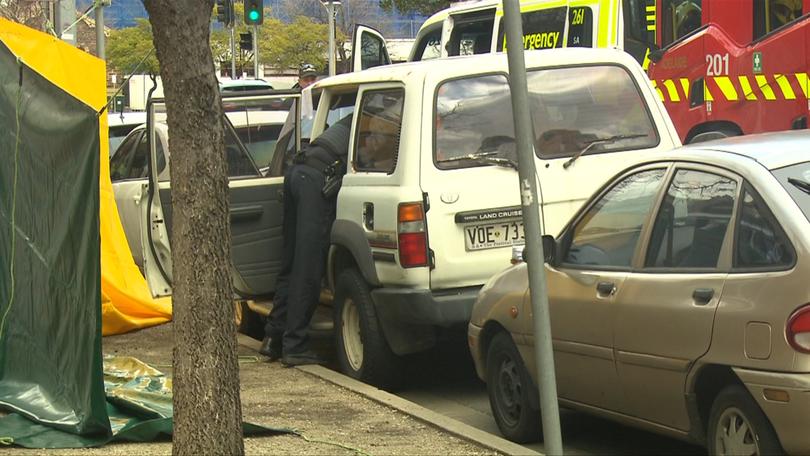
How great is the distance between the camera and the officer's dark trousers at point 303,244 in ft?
30.8

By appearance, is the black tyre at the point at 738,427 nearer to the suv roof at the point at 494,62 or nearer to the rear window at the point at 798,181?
the rear window at the point at 798,181

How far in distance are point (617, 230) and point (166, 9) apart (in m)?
2.58

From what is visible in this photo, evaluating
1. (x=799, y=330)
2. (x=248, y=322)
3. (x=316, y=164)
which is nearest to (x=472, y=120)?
(x=316, y=164)

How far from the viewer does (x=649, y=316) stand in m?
6.04

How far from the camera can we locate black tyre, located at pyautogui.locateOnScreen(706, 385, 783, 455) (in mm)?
5391

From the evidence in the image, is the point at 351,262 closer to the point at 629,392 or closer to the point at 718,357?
the point at 629,392

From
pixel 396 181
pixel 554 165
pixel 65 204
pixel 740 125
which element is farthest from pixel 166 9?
pixel 740 125

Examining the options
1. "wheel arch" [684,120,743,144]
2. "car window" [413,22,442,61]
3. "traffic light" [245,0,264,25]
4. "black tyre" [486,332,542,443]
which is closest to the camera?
"black tyre" [486,332,542,443]

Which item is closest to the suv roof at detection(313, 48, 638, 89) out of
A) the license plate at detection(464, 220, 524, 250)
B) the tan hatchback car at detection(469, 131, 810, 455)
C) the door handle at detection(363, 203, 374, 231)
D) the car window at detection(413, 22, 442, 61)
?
the door handle at detection(363, 203, 374, 231)

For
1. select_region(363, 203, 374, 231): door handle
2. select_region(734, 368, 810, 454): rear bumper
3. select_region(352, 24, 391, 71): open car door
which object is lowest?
select_region(734, 368, 810, 454): rear bumper

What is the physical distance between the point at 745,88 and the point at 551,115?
7.50 meters

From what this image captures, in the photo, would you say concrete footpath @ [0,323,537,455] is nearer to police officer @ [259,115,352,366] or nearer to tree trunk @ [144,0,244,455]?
police officer @ [259,115,352,366]

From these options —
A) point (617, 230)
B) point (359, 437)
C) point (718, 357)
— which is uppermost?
point (617, 230)

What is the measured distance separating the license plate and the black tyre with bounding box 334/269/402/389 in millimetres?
904
